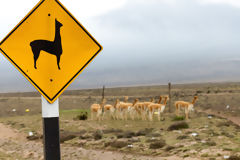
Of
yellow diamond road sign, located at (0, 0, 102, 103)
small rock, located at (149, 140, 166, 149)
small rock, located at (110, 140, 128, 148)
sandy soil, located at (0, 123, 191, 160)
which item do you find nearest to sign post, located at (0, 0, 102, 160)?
yellow diamond road sign, located at (0, 0, 102, 103)

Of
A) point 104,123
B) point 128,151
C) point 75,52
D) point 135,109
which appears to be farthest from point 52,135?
point 135,109

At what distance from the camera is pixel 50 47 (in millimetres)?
3830

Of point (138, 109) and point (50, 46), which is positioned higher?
point (50, 46)

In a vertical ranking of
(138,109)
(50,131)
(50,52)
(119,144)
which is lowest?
(119,144)

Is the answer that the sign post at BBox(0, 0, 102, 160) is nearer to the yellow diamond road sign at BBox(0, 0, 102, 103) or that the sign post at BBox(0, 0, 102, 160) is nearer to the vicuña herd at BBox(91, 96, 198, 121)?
the yellow diamond road sign at BBox(0, 0, 102, 103)

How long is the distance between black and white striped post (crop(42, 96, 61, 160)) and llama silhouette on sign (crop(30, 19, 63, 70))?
47cm

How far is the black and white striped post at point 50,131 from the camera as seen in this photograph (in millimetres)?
3746

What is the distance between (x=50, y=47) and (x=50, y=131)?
3.11 ft

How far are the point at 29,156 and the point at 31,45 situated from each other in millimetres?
12210

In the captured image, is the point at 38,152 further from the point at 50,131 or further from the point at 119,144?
the point at 50,131

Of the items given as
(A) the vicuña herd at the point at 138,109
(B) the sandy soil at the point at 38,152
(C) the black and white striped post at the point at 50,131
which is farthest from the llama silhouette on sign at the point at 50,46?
(A) the vicuña herd at the point at 138,109

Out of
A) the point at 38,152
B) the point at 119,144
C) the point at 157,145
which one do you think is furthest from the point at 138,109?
the point at 157,145

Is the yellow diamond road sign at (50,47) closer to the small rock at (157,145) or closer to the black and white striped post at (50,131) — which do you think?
the black and white striped post at (50,131)

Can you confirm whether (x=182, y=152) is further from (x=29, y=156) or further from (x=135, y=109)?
(x=135, y=109)
